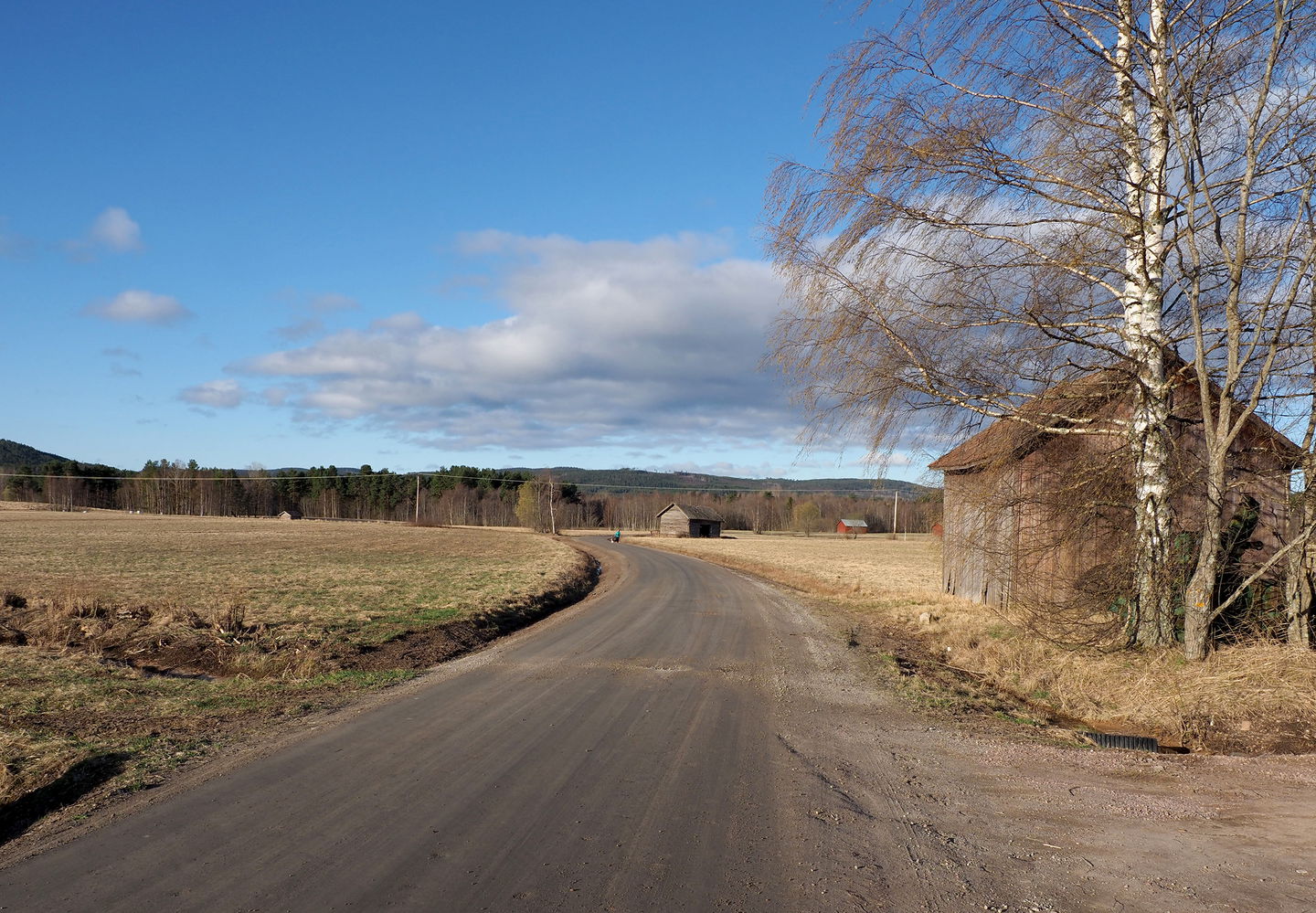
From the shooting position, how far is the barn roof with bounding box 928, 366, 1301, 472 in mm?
9688

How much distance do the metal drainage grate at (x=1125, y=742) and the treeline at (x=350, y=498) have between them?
11897 centimetres

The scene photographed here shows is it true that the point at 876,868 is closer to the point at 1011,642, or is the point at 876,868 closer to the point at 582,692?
the point at 582,692

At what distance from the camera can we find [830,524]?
13925 cm

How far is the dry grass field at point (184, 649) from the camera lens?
6.32 meters

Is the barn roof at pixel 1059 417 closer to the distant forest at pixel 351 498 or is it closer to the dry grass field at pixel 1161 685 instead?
the dry grass field at pixel 1161 685

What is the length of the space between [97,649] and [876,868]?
35.4 ft

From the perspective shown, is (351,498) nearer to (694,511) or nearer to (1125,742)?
(694,511)

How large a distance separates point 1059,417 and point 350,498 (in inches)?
5563

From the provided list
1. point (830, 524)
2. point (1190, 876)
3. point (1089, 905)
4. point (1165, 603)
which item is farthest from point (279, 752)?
point (830, 524)

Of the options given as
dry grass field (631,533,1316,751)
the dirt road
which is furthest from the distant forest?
the dirt road

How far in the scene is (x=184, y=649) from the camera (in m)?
11.2

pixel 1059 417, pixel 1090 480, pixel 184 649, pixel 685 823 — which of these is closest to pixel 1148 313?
pixel 1059 417

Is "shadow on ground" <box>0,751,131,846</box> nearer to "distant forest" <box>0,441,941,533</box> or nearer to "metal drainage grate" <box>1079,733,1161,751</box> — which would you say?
"metal drainage grate" <box>1079,733,1161,751</box>

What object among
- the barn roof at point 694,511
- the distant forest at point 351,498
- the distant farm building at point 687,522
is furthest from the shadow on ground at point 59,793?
the distant forest at point 351,498
